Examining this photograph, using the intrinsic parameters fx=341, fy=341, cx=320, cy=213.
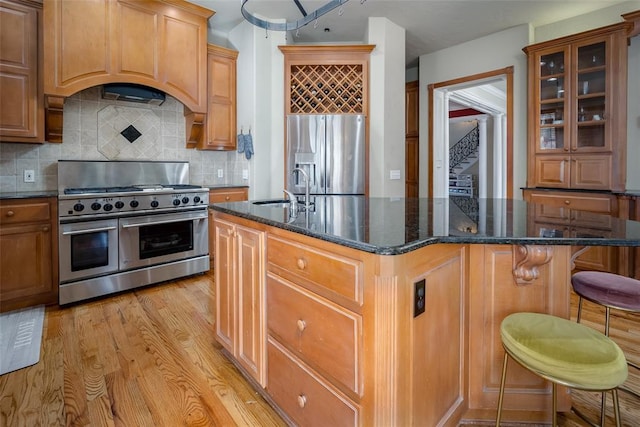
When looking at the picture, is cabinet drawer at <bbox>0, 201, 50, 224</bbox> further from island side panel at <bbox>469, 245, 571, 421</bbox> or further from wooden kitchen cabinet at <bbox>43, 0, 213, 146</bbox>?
island side panel at <bbox>469, 245, 571, 421</bbox>

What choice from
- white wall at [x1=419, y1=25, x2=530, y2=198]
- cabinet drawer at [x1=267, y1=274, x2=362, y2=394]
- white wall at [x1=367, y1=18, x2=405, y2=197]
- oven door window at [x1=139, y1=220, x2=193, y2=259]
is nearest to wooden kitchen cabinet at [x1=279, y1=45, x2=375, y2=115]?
white wall at [x1=367, y1=18, x2=405, y2=197]

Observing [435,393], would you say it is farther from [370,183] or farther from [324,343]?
[370,183]

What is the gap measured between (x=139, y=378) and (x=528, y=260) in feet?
6.69

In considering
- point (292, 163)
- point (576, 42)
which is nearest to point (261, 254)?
point (292, 163)

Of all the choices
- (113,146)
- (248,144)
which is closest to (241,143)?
(248,144)

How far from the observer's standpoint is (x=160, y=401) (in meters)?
1.70

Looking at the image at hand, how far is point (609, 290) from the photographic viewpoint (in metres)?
1.53

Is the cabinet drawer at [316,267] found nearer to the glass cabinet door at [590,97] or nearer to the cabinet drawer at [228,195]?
the cabinet drawer at [228,195]

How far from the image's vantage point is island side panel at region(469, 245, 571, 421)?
1.43 m

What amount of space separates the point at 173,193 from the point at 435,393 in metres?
3.01

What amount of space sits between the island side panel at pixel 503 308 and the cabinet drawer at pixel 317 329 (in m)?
0.63

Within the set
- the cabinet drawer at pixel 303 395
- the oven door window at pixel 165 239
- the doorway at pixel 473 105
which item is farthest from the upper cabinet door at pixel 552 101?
the oven door window at pixel 165 239

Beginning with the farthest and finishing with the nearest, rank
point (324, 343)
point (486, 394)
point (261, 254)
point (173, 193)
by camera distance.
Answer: point (173, 193) < point (261, 254) < point (486, 394) < point (324, 343)

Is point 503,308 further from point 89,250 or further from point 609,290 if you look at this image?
point 89,250
